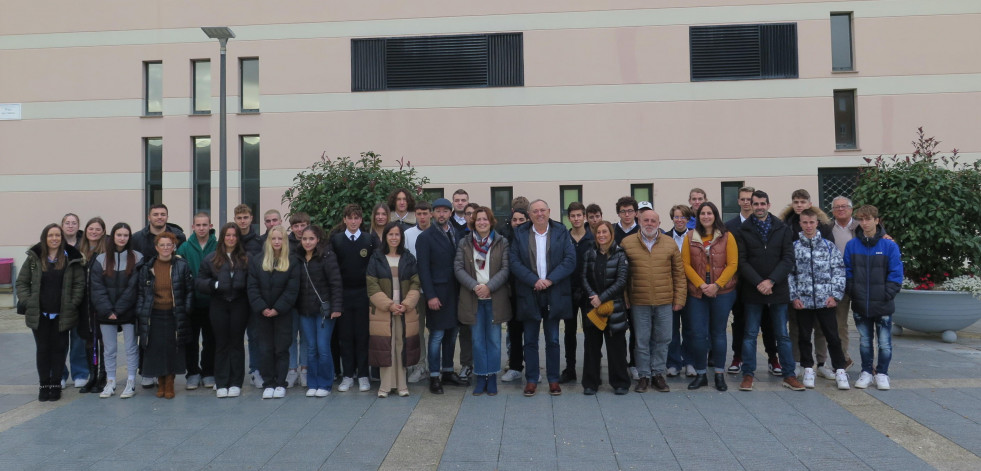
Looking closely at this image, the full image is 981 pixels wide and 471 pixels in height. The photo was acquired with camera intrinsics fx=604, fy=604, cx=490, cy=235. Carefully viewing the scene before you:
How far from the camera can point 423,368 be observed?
7.04m

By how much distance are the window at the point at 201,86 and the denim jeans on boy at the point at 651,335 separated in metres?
13.8

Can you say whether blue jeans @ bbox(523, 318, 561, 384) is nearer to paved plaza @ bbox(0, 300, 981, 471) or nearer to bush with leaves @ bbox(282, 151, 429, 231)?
paved plaza @ bbox(0, 300, 981, 471)

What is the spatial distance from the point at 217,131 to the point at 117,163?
2.80m

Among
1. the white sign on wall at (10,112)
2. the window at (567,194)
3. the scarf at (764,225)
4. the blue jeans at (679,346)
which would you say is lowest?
the blue jeans at (679,346)

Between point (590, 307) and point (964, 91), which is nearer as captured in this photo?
point (590, 307)

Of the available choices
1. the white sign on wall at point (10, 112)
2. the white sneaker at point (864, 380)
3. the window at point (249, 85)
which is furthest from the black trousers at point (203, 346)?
the white sign on wall at point (10, 112)

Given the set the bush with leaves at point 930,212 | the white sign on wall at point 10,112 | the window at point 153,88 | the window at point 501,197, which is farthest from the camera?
the window at point 153,88

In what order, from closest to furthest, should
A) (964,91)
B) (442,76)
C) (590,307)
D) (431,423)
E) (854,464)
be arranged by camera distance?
(854,464) → (431,423) → (590,307) → (964,91) → (442,76)

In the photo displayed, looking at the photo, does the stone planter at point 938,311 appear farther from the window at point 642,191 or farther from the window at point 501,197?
the window at point 501,197

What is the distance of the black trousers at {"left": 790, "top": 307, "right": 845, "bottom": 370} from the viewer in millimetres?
6312

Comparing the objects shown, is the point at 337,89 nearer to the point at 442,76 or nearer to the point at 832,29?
the point at 442,76

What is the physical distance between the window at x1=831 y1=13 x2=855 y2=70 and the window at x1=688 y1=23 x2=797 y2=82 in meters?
1.07

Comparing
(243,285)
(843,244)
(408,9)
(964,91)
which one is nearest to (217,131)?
(408,9)

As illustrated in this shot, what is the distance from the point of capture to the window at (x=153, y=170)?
16.0m
